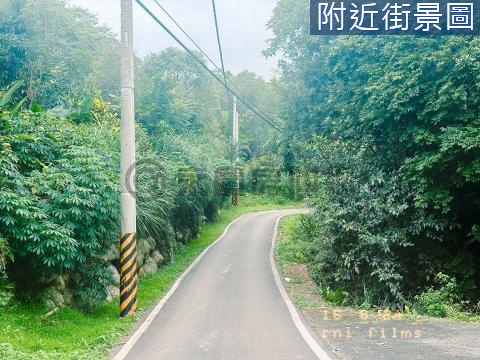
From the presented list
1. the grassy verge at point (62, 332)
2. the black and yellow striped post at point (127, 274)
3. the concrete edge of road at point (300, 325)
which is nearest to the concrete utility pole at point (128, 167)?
the black and yellow striped post at point (127, 274)

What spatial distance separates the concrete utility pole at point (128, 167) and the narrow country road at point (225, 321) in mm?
954

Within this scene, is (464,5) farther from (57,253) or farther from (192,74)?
(192,74)

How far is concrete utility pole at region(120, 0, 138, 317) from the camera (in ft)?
39.4

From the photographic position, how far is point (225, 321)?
11406 mm

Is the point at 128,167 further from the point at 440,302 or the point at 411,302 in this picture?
the point at 411,302

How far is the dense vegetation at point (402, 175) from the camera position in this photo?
13.8m

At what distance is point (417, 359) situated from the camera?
25.6 ft

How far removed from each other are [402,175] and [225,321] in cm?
739

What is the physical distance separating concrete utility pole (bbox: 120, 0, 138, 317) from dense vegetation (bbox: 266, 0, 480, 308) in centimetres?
624

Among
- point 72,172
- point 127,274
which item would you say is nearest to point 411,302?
point 127,274

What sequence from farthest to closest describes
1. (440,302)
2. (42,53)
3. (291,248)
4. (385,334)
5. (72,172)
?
(42,53) < (291,248) < (440,302) < (72,172) < (385,334)

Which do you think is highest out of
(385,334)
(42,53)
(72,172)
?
(42,53)

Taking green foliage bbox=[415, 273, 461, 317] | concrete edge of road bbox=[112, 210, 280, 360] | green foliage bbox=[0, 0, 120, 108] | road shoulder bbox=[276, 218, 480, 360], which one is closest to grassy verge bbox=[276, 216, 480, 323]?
green foliage bbox=[415, 273, 461, 317]

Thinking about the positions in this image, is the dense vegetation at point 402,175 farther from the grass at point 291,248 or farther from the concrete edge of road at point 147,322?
the concrete edge of road at point 147,322
